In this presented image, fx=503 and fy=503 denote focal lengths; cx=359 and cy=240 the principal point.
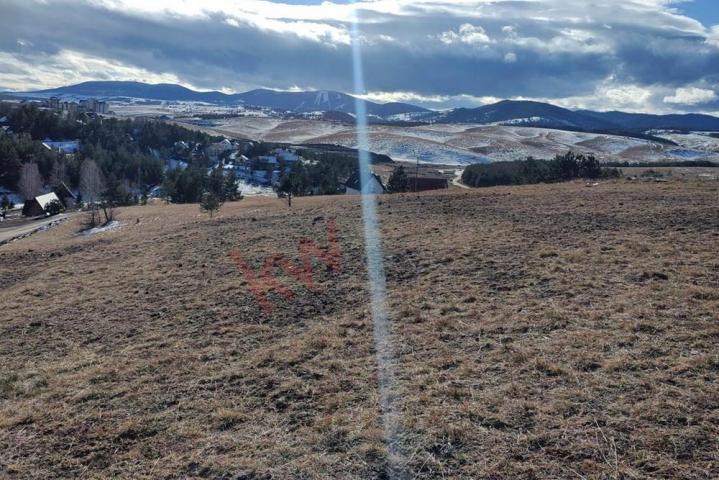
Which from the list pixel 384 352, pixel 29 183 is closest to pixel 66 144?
pixel 29 183

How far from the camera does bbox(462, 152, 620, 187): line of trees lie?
148ft

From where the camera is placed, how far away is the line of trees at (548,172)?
1770 inches

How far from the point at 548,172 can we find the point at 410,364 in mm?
48594

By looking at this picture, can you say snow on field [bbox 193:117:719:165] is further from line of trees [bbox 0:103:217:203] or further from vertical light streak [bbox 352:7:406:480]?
vertical light streak [bbox 352:7:406:480]

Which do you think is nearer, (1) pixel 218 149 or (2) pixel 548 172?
(2) pixel 548 172

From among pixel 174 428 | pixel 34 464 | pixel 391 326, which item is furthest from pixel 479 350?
pixel 34 464

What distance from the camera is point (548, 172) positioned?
51875mm

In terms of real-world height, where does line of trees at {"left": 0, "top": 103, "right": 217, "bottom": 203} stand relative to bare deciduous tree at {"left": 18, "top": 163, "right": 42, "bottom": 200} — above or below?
above

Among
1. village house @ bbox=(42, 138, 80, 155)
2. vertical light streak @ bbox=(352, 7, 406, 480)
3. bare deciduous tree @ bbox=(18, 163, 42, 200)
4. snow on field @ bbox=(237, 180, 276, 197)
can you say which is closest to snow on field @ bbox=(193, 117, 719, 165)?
snow on field @ bbox=(237, 180, 276, 197)

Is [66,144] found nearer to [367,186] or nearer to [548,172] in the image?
[367,186]

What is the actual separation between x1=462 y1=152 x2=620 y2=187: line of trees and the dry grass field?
31067mm

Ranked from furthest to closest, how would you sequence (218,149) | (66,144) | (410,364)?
1. (218,149)
2. (66,144)
3. (410,364)

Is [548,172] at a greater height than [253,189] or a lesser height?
greater

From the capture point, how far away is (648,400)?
6082 millimetres
